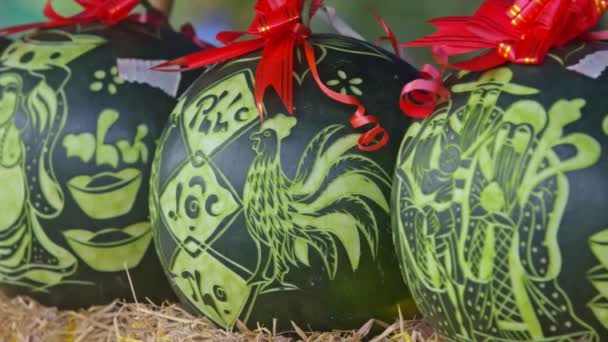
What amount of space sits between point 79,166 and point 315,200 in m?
0.68

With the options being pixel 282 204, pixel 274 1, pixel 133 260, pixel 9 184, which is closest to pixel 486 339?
pixel 282 204

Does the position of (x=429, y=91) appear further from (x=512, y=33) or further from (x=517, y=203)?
(x=517, y=203)

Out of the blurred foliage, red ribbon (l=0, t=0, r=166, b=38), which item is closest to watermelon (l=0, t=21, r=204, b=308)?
red ribbon (l=0, t=0, r=166, b=38)

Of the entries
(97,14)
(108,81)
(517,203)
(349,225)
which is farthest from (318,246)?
(97,14)

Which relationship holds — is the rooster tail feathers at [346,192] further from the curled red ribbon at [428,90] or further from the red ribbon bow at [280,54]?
the curled red ribbon at [428,90]

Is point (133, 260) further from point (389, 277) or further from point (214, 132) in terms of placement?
point (389, 277)

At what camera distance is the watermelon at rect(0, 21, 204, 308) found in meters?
2.14

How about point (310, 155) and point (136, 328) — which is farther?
point (136, 328)

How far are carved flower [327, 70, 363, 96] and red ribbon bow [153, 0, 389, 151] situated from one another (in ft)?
0.10

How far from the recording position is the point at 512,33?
1541 millimetres

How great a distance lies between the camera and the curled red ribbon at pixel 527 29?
149 centimetres

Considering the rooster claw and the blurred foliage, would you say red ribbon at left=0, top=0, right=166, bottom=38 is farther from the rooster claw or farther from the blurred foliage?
the blurred foliage

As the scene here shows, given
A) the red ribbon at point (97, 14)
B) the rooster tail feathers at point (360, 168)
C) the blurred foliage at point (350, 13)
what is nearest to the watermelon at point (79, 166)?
the red ribbon at point (97, 14)

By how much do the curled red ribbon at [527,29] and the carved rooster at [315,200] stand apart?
1.01 ft
